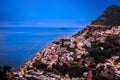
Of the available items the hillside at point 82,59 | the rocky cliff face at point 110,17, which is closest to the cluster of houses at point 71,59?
the hillside at point 82,59

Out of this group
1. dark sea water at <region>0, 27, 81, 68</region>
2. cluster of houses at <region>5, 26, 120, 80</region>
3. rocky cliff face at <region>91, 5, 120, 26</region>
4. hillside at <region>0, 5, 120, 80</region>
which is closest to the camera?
cluster of houses at <region>5, 26, 120, 80</region>

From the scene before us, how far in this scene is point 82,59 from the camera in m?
22.1

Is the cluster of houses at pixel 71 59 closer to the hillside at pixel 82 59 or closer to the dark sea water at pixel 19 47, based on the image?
the hillside at pixel 82 59

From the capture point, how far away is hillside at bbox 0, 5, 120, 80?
19031 mm

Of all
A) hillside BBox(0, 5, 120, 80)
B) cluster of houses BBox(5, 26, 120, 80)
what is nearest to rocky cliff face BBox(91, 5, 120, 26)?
hillside BBox(0, 5, 120, 80)

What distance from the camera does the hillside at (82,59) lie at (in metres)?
19.0

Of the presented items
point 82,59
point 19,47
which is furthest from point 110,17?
point 19,47

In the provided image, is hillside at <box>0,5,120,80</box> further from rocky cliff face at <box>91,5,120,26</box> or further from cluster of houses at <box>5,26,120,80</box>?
rocky cliff face at <box>91,5,120,26</box>

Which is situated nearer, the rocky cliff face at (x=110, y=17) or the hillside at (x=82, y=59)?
the hillside at (x=82, y=59)

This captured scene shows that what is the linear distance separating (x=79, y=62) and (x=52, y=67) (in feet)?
5.55

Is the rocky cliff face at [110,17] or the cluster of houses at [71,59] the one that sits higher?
the rocky cliff face at [110,17]

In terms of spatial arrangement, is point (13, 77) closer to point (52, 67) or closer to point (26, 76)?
point (26, 76)

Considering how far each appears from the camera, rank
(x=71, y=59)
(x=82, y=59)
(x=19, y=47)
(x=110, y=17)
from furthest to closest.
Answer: (x=19, y=47) → (x=110, y=17) → (x=71, y=59) → (x=82, y=59)

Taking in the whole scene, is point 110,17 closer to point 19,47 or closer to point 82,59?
point 82,59
